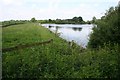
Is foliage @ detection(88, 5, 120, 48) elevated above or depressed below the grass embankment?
above

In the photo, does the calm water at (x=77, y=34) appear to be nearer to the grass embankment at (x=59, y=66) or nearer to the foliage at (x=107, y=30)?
the foliage at (x=107, y=30)

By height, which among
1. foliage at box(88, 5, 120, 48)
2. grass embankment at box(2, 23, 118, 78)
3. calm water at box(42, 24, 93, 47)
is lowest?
calm water at box(42, 24, 93, 47)

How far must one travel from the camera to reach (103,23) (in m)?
18.7

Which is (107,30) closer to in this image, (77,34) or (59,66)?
(59,66)

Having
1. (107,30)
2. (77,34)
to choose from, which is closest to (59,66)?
(107,30)

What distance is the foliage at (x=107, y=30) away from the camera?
17.7 m

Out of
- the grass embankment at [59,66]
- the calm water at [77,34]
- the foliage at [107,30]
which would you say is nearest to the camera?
the grass embankment at [59,66]

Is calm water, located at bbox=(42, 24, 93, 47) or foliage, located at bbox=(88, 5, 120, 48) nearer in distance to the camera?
foliage, located at bbox=(88, 5, 120, 48)

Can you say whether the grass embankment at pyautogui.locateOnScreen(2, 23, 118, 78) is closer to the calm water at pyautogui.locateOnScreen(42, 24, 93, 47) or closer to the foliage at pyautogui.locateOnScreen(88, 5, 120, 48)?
the foliage at pyautogui.locateOnScreen(88, 5, 120, 48)

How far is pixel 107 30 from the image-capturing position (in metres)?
18.2

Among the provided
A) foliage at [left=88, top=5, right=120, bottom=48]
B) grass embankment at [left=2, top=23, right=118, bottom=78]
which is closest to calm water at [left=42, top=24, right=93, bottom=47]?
foliage at [left=88, top=5, right=120, bottom=48]

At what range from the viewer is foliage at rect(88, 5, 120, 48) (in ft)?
57.9

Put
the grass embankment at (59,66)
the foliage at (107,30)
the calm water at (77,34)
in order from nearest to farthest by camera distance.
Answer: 1. the grass embankment at (59,66)
2. the foliage at (107,30)
3. the calm water at (77,34)

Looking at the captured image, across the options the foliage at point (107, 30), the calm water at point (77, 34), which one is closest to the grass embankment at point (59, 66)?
the foliage at point (107, 30)
